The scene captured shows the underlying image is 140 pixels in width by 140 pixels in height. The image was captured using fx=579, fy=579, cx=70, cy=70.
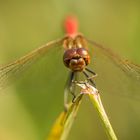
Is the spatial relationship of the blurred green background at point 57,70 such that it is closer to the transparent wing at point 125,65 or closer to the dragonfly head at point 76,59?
the transparent wing at point 125,65

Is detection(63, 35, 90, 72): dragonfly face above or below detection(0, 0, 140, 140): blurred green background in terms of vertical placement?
below

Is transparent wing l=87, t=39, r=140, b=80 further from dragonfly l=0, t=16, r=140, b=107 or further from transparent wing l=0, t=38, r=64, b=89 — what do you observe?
transparent wing l=0, t=38, r=64, b=89

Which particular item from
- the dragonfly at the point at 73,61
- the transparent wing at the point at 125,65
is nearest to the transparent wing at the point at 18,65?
the dragonfly at the point at 73,61

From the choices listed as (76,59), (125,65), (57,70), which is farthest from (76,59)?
(57,70)

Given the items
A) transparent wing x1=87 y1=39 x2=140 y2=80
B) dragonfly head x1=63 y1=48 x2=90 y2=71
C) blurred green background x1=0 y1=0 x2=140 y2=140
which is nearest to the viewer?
dragonfly head x1=63 y1=48 x2=90 y2=71

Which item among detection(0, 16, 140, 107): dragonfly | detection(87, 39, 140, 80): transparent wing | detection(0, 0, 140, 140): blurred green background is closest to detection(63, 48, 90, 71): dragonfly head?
detection(0, 16, 140, 107): dragonfly

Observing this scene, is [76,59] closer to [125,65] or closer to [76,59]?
[76,59]
